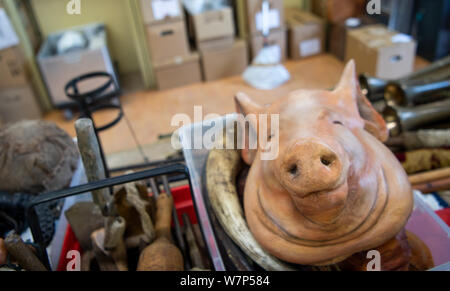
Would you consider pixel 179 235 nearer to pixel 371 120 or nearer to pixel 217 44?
pixel 371 120

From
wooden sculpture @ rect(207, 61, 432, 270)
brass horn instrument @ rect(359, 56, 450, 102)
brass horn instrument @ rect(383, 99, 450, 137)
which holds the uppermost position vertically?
wooden sculpture @ rect(207, 61, 432, 270)

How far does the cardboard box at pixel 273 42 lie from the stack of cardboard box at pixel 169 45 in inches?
19.7

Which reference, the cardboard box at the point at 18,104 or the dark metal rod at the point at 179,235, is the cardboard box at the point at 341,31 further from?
the cardboard box at the point at 18,104

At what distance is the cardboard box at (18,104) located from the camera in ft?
8.69

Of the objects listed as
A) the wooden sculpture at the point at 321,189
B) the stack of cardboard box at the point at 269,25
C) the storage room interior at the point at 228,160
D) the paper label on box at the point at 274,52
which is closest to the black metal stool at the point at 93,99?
the storage room interior at the point at 228,160

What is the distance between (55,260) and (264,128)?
0.72 meters

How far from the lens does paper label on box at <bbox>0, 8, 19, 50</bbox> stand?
2430 mm

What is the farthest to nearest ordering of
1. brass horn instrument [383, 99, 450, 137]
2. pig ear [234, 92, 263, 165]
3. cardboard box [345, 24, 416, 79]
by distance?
1. cardboard box [345, 24, 416, 79]
2. brass horn instrument [383, 99, 450, 137]
3. pig ear [234, 92, 263, 165]

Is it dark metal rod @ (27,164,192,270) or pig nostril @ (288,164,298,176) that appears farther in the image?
dark metal rod @ (27,164,192,270)

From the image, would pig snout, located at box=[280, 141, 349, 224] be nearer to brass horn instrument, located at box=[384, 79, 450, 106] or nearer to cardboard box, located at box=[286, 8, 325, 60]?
brass horn instrument, located at box=[384, 79, 450, 106]

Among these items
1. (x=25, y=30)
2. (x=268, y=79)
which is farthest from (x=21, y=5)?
(x=268, y=79)

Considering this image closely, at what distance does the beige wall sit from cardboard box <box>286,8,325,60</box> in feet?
4.56

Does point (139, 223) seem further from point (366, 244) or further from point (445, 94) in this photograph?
point (445, 94)

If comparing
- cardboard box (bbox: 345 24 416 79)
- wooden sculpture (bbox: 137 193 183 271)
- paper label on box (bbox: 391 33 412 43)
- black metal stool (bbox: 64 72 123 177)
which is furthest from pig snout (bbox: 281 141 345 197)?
paper label on box (bbox: 391 33 412 43)
